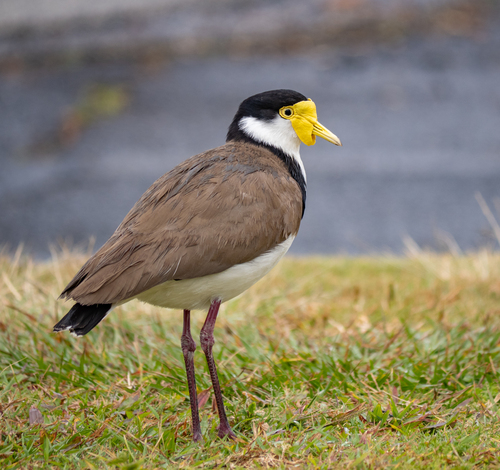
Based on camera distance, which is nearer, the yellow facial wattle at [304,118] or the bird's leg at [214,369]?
the bird's leg at [214,369]

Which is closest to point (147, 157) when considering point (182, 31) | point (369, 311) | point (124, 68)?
point (124, 68)

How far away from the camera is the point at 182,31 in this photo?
34.8ft

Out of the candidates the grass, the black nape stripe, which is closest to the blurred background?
the grass

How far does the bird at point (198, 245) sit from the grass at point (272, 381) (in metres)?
0.31

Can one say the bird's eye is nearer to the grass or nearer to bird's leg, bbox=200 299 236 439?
bird's leg, bbox=200 299 236 439

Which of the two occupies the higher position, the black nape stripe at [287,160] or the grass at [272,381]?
the black nape stripe at [287,160]

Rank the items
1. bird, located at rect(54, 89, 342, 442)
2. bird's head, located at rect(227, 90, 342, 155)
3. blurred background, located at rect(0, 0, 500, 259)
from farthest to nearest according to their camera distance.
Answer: blurred background, located at rect(0, 0, 500, 259) → bird's head, located at rect(227, 90, 342, 155) → bird, located at rect(54, 89, 342, 442)

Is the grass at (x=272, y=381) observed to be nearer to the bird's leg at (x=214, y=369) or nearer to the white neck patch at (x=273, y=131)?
the bird's leg at (x=214, y=369)

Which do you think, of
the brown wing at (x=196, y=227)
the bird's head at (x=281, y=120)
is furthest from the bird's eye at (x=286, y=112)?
the brown wing at (x=196, y=227)

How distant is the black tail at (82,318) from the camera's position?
2820 mm

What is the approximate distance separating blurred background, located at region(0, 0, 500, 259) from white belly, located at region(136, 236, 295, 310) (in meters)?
3.57

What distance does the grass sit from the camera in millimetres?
2732

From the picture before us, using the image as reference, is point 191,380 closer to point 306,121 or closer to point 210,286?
point 210,286

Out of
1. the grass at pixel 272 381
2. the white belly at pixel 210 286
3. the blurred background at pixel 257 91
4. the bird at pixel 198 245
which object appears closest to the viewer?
the grass at pixel 272 381
